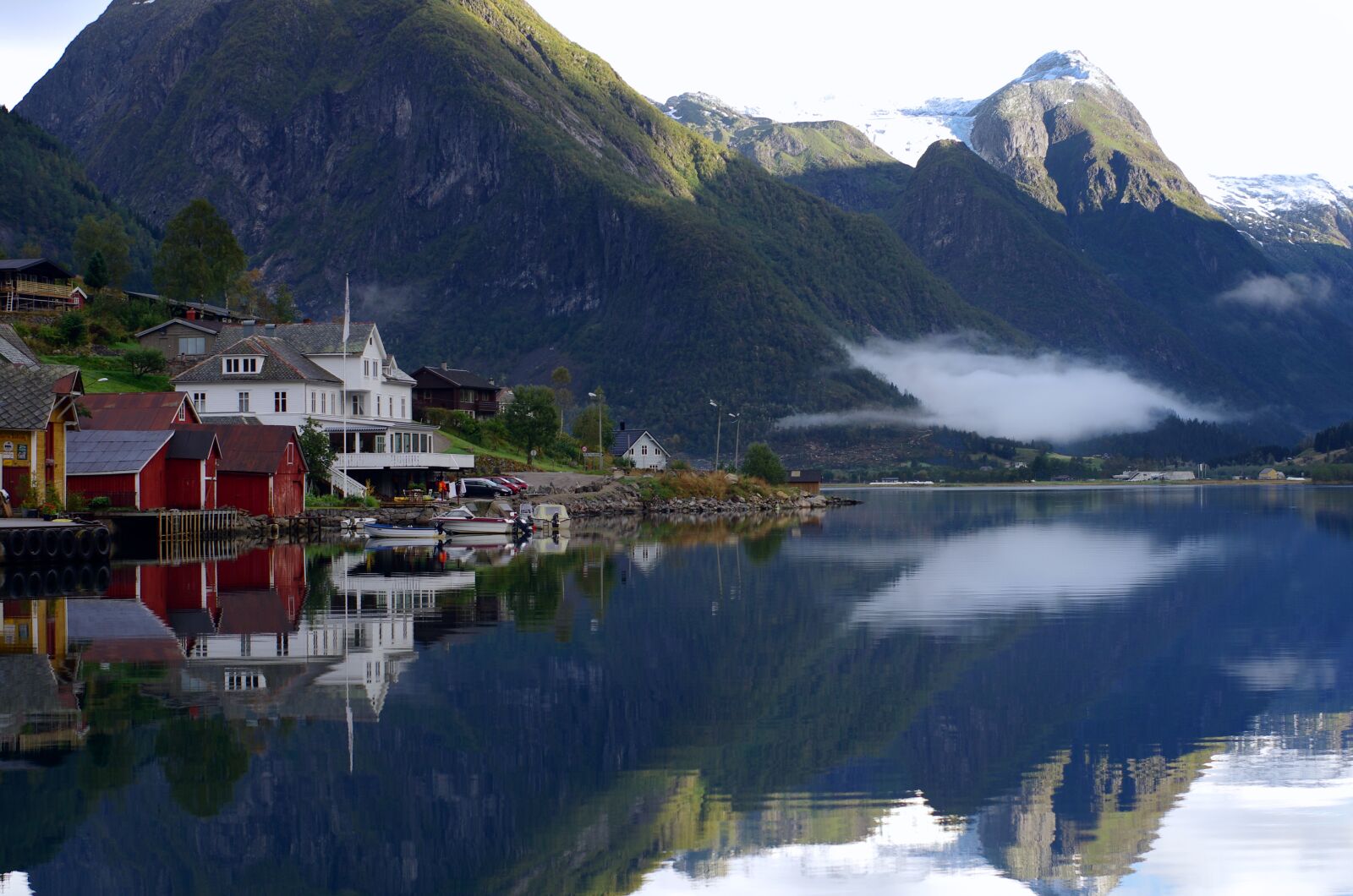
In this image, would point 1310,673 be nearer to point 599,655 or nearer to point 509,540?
→ point 599,655

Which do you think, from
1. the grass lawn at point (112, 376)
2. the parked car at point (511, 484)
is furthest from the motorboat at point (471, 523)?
the grass lawn at point (112, 376)

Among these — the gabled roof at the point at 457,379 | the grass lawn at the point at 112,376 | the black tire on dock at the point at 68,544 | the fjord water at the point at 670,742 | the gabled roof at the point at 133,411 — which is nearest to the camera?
the fjord water at the point at 670,742

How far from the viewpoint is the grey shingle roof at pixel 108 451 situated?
62125 mm

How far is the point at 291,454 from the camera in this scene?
235ft

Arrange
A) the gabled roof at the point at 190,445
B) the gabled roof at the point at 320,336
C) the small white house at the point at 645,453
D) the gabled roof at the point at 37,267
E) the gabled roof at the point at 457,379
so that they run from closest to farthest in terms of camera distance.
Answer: the gabled roof at the point at 190,445
the gabled roof at the point at 320,336
the gabled roof at the point at 37,267
the gabled roof at the point at 457,379
the small white house at the point at 645,453

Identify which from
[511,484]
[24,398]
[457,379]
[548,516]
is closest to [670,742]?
[24,398]

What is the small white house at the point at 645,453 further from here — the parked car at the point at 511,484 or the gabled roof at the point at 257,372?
the gabled roof at the point at 257,372

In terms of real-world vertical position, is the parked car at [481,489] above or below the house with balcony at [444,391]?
below

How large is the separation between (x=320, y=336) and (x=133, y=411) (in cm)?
2599

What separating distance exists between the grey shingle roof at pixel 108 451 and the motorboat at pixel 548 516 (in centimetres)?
2344

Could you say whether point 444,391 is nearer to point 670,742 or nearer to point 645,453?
point 645,453

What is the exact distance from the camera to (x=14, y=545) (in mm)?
51375

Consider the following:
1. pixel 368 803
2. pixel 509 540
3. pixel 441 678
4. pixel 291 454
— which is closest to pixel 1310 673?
pixel 441 678

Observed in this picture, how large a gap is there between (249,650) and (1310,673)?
20985 mm
